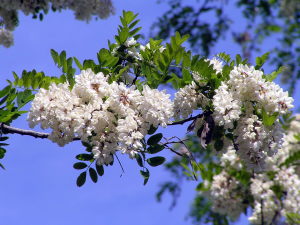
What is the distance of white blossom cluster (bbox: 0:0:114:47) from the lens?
229 inches

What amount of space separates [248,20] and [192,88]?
10247 millimetres

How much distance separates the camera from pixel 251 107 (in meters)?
2.85

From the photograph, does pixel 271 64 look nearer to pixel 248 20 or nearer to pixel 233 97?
pixel 248 20

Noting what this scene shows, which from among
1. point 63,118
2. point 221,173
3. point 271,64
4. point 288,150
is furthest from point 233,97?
point 271,64

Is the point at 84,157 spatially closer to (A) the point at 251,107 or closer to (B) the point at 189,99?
(B) the point at 189,99

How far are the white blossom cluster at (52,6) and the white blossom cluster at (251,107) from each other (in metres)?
3.64

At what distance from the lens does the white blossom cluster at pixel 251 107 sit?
2.75 metres

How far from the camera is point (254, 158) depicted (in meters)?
2.91

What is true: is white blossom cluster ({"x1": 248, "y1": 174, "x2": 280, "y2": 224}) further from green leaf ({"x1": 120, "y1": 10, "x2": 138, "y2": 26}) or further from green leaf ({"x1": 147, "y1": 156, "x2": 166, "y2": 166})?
green leaf ({"x1": 120, "y1": 10, "x2": 138, "y2": 26})

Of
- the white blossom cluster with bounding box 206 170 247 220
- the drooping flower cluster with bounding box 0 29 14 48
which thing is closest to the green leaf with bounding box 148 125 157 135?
the white blossom cluster with bounding box 206 170 247 220

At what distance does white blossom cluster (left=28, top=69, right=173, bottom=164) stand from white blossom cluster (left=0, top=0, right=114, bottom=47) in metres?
3.43

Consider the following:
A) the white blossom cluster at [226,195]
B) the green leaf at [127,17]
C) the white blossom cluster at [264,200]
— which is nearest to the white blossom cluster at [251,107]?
the green leaf at [127,17]

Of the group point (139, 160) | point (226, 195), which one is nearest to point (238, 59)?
point (139, 160)

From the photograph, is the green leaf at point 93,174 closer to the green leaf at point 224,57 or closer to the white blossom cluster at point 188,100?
the white blossom cluster at point 188,100
